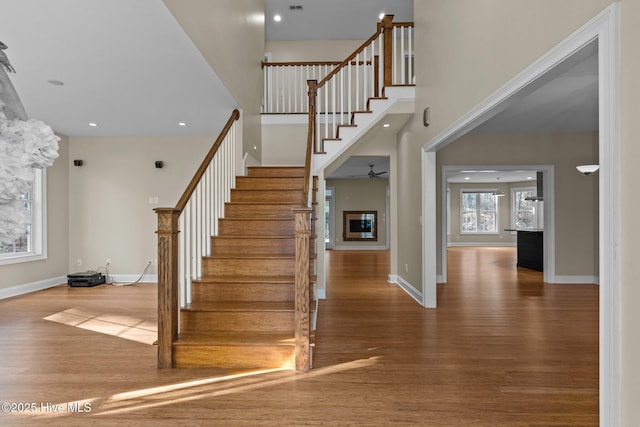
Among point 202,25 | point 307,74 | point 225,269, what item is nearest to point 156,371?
point 225,269

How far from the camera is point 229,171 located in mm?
4328

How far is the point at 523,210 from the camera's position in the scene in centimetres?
1445

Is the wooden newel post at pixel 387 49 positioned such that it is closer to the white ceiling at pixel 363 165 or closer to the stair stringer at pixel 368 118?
the stair stringer at pixel 368 118

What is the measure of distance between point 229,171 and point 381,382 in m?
2.96

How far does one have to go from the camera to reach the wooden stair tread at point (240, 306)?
2.94 metres

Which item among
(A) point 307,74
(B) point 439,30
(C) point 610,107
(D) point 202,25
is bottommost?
(C) point 610,107

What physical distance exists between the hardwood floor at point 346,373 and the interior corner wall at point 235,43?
2637mm

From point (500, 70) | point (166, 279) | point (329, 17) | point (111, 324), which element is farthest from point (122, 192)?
point (500, 70)

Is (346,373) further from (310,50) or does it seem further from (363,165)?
(310,50)

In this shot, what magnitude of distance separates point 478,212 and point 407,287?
1126 cm

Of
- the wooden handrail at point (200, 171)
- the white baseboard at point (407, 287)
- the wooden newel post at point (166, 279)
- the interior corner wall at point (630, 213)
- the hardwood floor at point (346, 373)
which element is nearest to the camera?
the interior corner wall at point (630, 213)

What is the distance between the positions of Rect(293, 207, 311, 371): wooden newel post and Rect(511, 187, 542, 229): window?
46.3 feet

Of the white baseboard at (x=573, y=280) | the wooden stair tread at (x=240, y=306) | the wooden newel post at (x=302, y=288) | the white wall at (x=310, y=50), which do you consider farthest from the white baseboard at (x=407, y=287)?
the white wall at (x=310, y=50)

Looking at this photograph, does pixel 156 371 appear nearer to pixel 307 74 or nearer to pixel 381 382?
pixel 381 382
